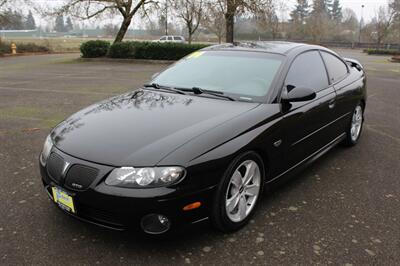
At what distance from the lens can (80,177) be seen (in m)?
2.61

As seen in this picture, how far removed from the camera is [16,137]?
218 inches

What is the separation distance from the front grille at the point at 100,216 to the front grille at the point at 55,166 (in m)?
0.29

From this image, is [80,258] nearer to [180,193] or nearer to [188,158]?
[180,193]

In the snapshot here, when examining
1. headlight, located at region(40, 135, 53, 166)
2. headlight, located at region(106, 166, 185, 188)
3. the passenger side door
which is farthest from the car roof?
headlight, located at region(40, 135, 53, 166)

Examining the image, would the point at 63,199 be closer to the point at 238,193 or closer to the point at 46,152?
the point at 46,152

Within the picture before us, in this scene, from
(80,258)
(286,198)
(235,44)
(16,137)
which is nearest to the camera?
(80,258)

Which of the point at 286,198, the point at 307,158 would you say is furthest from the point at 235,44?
the point at 286,198

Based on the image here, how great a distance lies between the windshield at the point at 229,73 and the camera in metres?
3.62

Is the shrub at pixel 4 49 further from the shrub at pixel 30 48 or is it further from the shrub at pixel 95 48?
the shrub at pixel 95 48

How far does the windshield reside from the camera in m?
3.62

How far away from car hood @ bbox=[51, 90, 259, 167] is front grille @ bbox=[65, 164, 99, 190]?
0.08 meters

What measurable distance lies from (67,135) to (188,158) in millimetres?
1081

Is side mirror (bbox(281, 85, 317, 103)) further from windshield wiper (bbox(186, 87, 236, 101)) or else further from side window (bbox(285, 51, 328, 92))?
windshield wiper (bbox(186, 87, 236, 101))

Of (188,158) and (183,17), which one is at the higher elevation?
(183,17)
